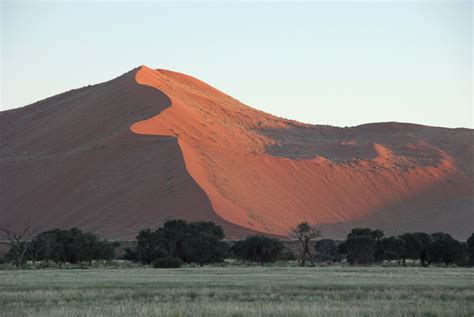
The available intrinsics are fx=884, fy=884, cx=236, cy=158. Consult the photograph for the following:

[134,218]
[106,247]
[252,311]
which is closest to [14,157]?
[134,218]

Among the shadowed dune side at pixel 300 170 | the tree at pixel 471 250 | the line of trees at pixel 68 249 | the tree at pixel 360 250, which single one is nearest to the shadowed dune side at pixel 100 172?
the shadowed dune side at pixel 300 170

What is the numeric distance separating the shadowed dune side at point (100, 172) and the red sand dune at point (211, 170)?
18 centimetres

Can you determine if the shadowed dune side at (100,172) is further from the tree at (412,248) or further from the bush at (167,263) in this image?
the bush at (167,263)

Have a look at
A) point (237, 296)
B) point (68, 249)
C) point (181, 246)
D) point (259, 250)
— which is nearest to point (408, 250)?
point (259, 250)

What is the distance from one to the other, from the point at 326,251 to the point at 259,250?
7429 mm

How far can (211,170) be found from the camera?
288 feet

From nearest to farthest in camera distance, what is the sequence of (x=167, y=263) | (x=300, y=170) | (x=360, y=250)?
(x=167, y=263) → (x=360, y=250) → (x=300, y=170)

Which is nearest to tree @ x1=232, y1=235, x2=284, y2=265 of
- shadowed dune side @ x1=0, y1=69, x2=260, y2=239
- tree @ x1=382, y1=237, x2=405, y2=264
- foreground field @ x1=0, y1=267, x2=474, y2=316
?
tree @ x1=382, y1=237, x2=405, y2=264

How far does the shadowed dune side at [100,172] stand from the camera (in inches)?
3137

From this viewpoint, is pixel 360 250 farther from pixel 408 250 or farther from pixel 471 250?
pixel 471 250

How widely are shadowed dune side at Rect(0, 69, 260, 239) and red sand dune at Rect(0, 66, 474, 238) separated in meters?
0.18

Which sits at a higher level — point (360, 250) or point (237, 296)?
point (360, 250)

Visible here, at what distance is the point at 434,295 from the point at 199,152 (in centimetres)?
6635

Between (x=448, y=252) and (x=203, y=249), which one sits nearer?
(x=203, y=249)
